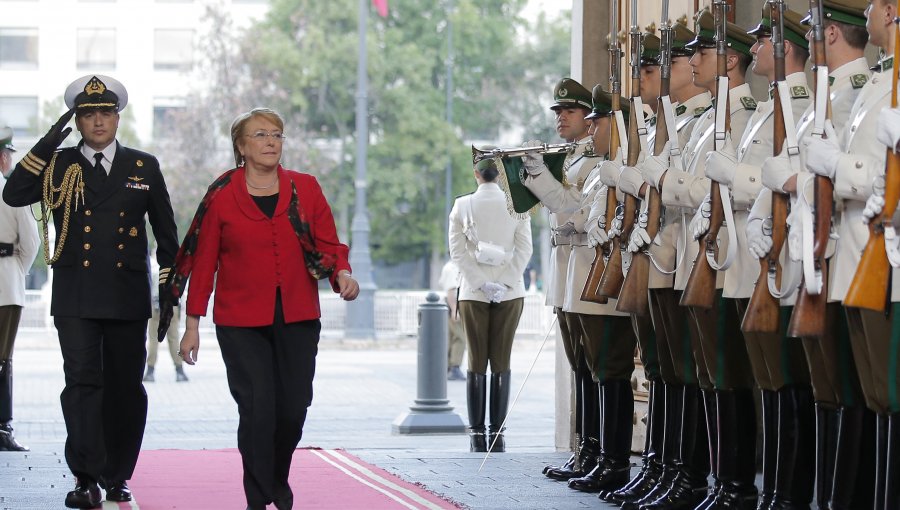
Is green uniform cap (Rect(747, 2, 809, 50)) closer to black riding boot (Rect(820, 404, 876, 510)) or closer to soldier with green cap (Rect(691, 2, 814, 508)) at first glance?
soldier with green cap (Rect(691, 2, 814, 508))

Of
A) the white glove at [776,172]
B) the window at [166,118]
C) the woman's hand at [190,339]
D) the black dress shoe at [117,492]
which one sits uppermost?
the window at [166,118]

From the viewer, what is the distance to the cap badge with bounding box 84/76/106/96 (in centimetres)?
772

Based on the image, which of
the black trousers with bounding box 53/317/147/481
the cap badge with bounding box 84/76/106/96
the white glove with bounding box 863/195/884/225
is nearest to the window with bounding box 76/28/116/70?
the cap badge with bounding box 84/76/106/96

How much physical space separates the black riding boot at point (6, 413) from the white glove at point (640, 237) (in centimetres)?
525

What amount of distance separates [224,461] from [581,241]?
2855 millimetres

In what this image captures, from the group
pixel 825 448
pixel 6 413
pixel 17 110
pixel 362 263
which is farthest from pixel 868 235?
pixel 17 110

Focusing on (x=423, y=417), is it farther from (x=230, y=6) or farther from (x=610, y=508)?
(x=230, y=6)

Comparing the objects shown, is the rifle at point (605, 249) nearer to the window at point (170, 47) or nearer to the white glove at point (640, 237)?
the white glove at point (640, 237)

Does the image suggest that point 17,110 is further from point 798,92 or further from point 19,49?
point 798,92

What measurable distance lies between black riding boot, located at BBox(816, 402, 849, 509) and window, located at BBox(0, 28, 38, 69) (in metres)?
45.0

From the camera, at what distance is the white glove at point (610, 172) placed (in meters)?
7.64

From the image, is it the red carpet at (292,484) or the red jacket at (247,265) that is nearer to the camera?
the red jacket at (247,265)

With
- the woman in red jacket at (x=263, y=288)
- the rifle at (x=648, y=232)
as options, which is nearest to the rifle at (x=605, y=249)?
the rifle at (x=648, y=232)

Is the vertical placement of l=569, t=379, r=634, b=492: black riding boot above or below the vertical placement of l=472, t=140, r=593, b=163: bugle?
below
